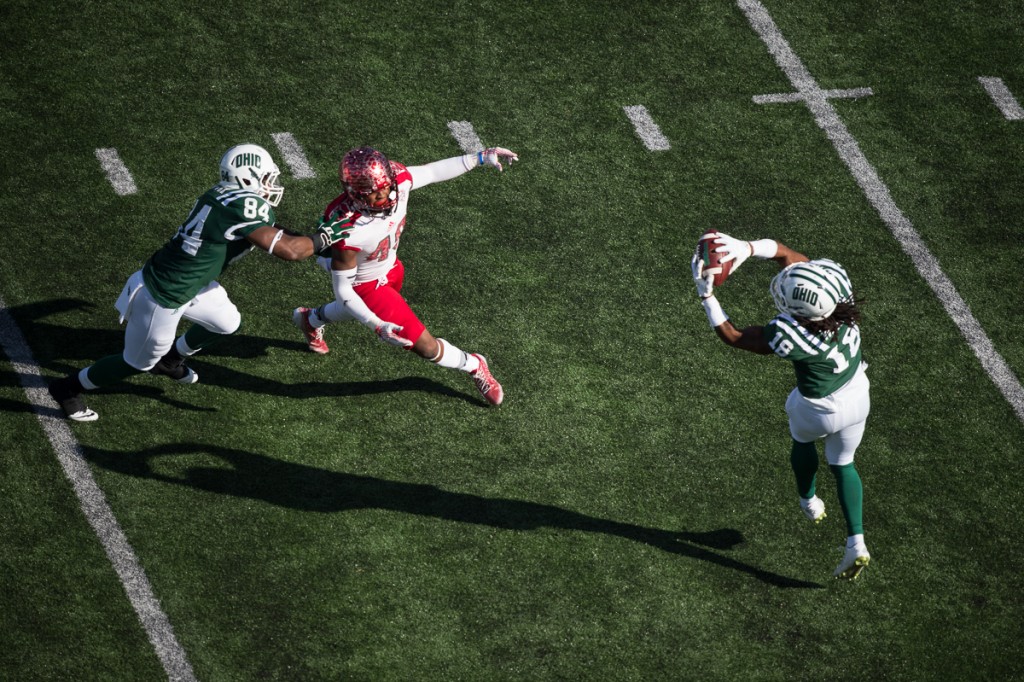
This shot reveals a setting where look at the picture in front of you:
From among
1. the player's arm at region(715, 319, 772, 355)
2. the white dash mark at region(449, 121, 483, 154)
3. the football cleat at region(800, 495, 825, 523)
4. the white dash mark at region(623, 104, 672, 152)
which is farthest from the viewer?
the white dash mark at region(623, 104, 672, 152)

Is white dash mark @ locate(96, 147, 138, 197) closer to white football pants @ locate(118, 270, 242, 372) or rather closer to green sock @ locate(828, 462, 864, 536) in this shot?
white football pants @ locate(118, 270, 242, 372)

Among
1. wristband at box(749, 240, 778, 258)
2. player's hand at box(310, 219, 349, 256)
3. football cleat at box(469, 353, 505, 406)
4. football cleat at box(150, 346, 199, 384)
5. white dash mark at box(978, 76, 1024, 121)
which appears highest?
player's hand at box(310, 219, 349, 256)

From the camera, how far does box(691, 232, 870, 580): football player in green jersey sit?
21.5 feet

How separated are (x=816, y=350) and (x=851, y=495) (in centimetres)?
102

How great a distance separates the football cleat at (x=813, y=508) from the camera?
7.44 meters

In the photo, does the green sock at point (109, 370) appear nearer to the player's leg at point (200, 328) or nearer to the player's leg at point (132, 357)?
the player's leg at point (132, 357)

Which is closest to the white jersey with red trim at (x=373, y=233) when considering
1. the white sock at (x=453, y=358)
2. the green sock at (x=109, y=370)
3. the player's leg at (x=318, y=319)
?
the player's leg at (x=318, y=319)

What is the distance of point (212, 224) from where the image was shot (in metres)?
7.16

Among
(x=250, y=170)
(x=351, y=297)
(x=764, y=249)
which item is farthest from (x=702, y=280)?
(x=250, y=170)

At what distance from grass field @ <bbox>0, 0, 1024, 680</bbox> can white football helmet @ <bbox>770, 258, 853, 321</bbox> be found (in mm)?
1677

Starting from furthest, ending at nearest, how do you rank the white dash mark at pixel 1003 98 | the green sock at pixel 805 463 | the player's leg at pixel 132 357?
the white dash mark at pixel 1003 98, the player's leg at pixel 132 357, the green sock at pixel 805 463

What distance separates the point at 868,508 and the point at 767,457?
0.69 meters

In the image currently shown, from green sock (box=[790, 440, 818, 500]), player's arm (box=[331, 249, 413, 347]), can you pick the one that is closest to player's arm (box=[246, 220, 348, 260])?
player's arm (box=[331, 249, 413, 347])

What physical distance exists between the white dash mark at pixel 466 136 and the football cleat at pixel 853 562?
4256mm
